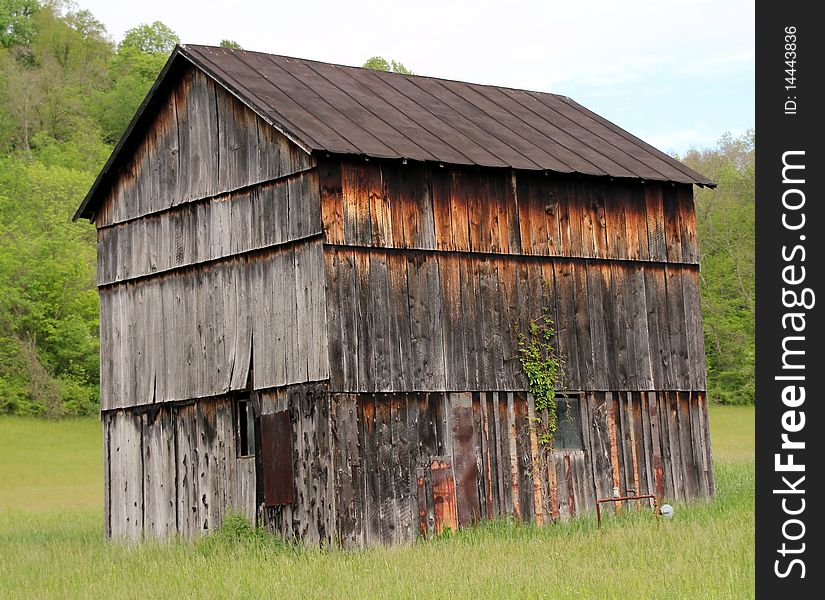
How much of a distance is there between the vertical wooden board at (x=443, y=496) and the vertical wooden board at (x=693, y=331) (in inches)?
252

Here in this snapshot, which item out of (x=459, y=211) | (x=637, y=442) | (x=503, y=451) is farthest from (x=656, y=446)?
(x=459, y=211)

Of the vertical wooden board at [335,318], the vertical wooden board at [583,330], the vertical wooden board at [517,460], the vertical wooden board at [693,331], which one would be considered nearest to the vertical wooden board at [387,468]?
the vertical wooden board at [335,318]

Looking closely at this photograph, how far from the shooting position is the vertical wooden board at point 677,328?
85.0 ft

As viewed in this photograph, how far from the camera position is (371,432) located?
21484 mm

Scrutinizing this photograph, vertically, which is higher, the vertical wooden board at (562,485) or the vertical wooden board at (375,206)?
the vertical wooden board at (375,206)

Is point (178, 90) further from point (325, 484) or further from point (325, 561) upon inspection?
point (325, 561)

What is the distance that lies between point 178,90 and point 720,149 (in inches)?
2592

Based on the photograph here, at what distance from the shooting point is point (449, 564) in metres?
18.4

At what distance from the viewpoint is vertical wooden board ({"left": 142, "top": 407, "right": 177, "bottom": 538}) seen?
80.4 feet

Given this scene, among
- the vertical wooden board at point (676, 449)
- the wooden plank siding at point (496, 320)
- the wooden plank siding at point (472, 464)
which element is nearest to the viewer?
the wooden plank siding at point (472, 464)

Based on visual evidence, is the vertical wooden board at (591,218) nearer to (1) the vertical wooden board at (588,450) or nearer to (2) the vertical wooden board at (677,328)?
(2) the vertical wooden board at (677,328)

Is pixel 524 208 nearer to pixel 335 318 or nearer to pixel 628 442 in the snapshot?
pixel 335 318

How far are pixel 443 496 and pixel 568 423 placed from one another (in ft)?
10.8
